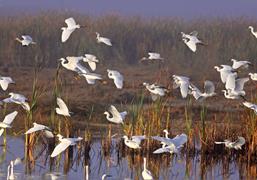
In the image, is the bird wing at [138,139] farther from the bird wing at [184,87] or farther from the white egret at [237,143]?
the white egret at [237,143]

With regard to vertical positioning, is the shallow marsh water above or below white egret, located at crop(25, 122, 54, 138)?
below

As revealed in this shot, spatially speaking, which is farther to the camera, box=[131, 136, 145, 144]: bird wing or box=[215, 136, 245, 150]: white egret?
box=[215, 136, 245, 150]: white egret

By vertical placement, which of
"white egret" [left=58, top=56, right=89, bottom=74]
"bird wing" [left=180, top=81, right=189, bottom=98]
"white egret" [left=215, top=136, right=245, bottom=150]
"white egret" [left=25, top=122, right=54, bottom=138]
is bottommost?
"white egret" [left=215, top=136, right=245, bottom=150]

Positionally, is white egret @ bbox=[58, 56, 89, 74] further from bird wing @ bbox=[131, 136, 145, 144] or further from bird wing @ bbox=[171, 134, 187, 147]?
bird wing @ bbox=[171, 134, 187, 147]

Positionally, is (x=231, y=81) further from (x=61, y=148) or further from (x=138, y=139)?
(x=61, y=148)

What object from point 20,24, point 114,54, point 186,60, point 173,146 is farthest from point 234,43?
point 173,146

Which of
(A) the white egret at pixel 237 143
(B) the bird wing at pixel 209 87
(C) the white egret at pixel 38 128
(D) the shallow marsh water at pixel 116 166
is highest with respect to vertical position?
(B) the bird wing at pixel 209 87

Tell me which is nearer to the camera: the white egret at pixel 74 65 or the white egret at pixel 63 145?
the white egret at pixel 63 145

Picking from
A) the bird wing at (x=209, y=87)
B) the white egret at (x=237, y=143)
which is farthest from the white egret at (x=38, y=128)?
the white egret at (x=237, y=143)

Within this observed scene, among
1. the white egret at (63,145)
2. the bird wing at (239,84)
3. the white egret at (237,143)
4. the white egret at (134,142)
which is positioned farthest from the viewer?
the bird wing at (239,84)

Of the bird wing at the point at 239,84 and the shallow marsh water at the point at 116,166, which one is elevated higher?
the bird wing at the point at 239,84

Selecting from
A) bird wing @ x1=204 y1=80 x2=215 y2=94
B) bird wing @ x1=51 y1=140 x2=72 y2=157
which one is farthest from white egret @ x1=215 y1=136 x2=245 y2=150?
bird wing @ x1=51 y1=140 x2=72 y2=157

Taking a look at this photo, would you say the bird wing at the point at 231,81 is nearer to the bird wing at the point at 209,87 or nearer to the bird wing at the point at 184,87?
the bird wing at the point at 209,87

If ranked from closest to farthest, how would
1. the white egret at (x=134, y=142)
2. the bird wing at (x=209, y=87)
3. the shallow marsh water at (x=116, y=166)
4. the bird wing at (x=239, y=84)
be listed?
the shallow marsh water at (x=116, y=166) → the white egret at (x=134, y=142) → the bird wing at (x=239, y=84) → the bird wing at (x=209, y=87)
